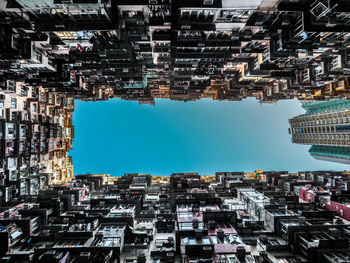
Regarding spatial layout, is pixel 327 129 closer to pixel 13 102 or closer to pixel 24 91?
pixel 24 91

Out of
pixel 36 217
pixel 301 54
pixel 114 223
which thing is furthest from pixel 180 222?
pixel 301 54

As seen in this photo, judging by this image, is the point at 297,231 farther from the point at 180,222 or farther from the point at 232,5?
the point at 232,5

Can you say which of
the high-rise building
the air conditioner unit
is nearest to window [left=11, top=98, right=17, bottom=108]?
the air conditioner unit

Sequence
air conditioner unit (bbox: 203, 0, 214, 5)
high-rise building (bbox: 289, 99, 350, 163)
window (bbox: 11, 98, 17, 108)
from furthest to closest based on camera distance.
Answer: high-rise building (bbox: 289, 99, 350, 163), window (bbox: 11, 98, 17, 108), air conditioner unit (bbox: 203, 0, 214, 5)

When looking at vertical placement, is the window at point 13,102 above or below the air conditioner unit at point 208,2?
below

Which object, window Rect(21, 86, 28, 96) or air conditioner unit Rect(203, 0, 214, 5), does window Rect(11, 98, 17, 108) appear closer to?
window Rect(21, 86, 28, 96)

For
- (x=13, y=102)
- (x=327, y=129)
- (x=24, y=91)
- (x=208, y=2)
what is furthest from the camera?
(x=327, y=129)

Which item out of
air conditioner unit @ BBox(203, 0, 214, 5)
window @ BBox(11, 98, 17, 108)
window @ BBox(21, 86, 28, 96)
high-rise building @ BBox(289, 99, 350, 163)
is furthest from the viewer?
high-rise building @ BBox(289, 99, 350, 163)

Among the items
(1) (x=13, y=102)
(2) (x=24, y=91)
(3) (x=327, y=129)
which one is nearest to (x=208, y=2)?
→ (1) (x=13, y=102)

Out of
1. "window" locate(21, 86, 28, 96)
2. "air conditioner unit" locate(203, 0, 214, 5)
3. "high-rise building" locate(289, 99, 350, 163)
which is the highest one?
"air conditioner unit" locate(203, 0, 214, 5)

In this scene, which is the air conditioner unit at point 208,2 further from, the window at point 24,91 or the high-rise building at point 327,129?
the high-rise building at point 327,129

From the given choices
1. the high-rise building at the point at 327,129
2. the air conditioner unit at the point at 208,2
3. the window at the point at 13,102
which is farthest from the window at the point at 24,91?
the high-rise building at the point at 327,129
